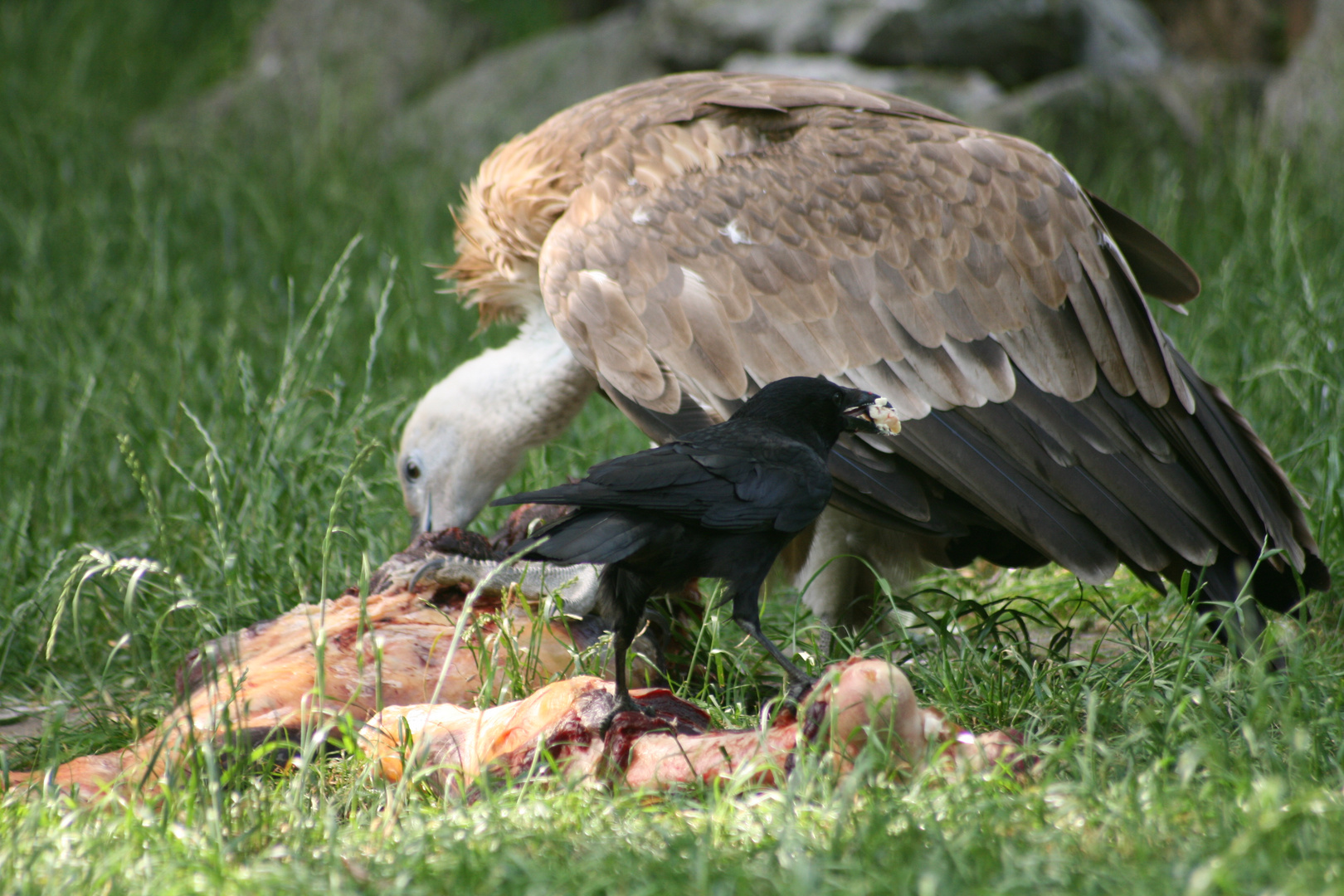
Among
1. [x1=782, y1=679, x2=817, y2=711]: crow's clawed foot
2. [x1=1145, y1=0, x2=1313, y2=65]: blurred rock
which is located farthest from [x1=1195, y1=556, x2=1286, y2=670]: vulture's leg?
[x1=1145, y1=0, x2=1313, y2=65]: blurred rock

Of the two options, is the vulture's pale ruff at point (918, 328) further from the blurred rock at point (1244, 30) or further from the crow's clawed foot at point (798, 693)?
the blurred rock at point (1244, 30)

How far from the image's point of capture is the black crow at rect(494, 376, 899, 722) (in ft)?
6.61

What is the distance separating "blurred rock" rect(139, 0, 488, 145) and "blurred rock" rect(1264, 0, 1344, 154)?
5.41m

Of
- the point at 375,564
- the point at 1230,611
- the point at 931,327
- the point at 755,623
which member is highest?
the point at 931,327

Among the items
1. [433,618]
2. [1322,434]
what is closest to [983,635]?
[433,618]

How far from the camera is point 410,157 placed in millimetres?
7684

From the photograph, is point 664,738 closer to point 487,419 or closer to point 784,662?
point 784,662

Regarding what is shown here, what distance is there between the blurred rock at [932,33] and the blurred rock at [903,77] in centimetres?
10

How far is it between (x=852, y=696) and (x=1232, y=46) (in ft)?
25.6

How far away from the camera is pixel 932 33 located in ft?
24.6

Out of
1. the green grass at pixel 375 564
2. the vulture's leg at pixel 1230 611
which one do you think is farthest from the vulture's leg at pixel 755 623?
the vulture's leg at pixel 1230 611

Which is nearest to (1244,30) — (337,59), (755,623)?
(337,59)

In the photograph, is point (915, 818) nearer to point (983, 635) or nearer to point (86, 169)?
point (983, 635)

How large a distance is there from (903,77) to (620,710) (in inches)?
236
